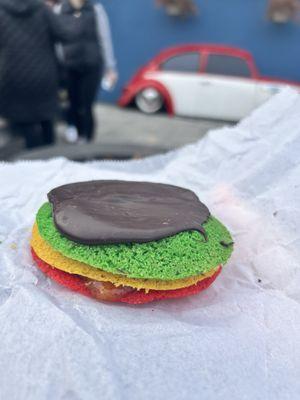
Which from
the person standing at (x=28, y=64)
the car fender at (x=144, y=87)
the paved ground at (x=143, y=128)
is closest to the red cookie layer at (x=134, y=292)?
the person standing at (x=28, y=64)

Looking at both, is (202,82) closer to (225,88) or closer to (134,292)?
(225,88)

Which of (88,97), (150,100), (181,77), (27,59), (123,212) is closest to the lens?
(123,212)

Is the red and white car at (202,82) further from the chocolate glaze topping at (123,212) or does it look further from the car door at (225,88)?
the chocolate glaze topping at (123,212)

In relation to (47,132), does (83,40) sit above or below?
above

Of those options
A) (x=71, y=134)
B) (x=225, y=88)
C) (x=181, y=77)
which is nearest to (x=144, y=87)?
(x=181, y=77)

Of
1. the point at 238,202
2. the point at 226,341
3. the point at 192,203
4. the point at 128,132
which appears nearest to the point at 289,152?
the point at 238,202

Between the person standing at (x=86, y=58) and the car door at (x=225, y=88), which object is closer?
the person standing at (x=86, y=58)

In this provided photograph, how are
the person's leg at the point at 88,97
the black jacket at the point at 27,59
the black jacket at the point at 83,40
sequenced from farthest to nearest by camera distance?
the person's leg at the point at 88,97, the black jacket at the point at 83,40, the black jacket at the point at 27,59
